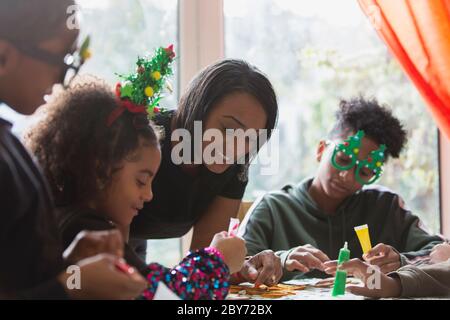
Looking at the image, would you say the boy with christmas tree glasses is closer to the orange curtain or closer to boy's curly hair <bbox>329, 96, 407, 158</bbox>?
boy's curly hair <bbox>329, 96, 407, 158</bbox>

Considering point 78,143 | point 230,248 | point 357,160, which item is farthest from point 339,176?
point 78,143

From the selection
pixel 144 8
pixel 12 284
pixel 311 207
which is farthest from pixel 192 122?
pixel 144 8

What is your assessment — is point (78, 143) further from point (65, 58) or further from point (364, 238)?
point (364, 238)

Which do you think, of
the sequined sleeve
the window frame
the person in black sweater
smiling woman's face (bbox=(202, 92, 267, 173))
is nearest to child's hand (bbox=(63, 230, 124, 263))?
the person in black sweater

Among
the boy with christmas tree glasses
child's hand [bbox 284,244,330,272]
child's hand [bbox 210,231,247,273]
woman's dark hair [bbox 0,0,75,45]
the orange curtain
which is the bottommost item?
child's hand [bbox 284,244,330,272]

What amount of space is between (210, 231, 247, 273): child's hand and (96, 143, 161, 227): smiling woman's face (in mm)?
153

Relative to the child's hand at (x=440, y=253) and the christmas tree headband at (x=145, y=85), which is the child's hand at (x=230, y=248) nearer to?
the christmas tree headband at (x=145, y=85)

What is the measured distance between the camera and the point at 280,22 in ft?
6.35

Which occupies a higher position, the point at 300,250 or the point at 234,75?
the point at 234,75

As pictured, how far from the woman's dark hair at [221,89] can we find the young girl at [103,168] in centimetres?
28

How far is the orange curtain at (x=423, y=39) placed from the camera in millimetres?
1764

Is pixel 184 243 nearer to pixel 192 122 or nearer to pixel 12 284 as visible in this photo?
pixel 192 122

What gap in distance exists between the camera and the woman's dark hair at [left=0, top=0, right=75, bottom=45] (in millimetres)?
780
